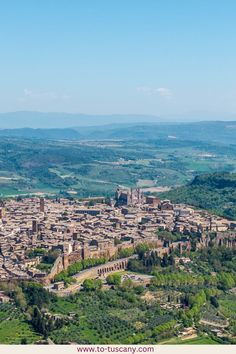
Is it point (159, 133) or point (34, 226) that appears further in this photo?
point (159, 133)

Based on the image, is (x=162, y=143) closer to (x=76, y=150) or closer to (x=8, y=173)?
(x=76, y=150)

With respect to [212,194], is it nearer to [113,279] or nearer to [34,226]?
[34,226]
